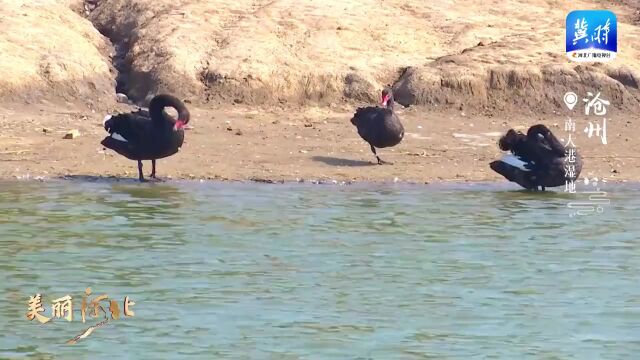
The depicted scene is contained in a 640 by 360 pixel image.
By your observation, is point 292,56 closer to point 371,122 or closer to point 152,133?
point 371,122

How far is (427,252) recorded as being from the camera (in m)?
14.2

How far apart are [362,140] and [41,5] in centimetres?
721

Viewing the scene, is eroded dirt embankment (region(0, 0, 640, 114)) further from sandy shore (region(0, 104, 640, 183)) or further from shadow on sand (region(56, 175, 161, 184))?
shadow on sand (region(56, 175, 161, 184))

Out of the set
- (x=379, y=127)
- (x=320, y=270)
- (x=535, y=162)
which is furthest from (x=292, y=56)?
(x=320, y=270)

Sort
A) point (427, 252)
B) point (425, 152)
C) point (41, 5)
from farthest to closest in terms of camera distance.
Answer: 1. point (41, 5)
2. point (425, 152)
3. point (427, 252)

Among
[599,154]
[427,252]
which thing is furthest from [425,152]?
[427,252]

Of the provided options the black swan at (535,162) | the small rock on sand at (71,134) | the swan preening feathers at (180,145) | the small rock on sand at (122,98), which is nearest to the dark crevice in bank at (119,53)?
the small rock on sand at (122,98)

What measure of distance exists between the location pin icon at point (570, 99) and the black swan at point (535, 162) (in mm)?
4916

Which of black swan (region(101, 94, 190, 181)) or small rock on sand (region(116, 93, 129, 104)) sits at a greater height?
small rock on sand (region(116, 93, 129, 104))

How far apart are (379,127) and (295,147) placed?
4.98 ft

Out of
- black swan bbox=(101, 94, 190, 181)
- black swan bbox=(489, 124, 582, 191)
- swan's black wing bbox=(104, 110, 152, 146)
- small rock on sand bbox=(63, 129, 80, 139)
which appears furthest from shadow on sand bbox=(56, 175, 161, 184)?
black swan bbox=(489, 124, 582, 191)

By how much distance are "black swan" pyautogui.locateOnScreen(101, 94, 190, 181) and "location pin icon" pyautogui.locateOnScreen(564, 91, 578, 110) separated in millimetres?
7668

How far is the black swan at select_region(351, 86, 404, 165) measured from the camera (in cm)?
2109

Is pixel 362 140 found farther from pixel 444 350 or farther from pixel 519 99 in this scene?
pixel 444 350
